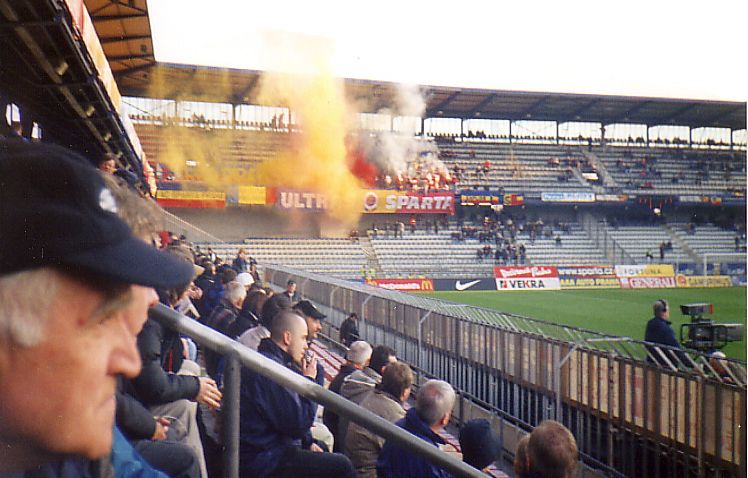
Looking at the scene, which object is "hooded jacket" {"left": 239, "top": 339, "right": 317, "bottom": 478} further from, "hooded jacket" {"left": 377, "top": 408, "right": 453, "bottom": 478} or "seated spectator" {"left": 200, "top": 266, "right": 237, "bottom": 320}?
"seated spectator" {"left": 200, "top": 266, "right": 237, "bottom": 320}

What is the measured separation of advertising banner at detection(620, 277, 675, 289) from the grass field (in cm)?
103

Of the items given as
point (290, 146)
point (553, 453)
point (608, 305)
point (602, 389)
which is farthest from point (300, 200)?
point (553, 453)

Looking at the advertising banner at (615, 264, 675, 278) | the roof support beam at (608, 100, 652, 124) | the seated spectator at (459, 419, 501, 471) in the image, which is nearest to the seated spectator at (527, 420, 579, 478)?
the seated spectator at (459, 419, 501, 471)

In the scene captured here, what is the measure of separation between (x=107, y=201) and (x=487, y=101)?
3301cm

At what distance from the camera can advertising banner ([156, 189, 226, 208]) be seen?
26.5 m

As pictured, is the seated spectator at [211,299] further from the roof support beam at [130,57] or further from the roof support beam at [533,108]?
the roof support beam at [533,108]

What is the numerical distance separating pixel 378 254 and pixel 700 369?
23.3 metres

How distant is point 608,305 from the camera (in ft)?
59.5

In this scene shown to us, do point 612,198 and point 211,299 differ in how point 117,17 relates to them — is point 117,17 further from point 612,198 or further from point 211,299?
point 612,198

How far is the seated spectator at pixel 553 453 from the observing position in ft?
7.11

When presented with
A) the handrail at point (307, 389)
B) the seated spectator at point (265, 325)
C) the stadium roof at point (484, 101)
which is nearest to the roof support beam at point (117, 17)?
the seated spectator at point (265, 325)

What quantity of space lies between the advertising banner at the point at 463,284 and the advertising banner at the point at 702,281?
744cm

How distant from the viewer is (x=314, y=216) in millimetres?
29844

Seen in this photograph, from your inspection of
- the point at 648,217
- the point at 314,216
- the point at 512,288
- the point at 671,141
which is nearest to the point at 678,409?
the point at 512,288
